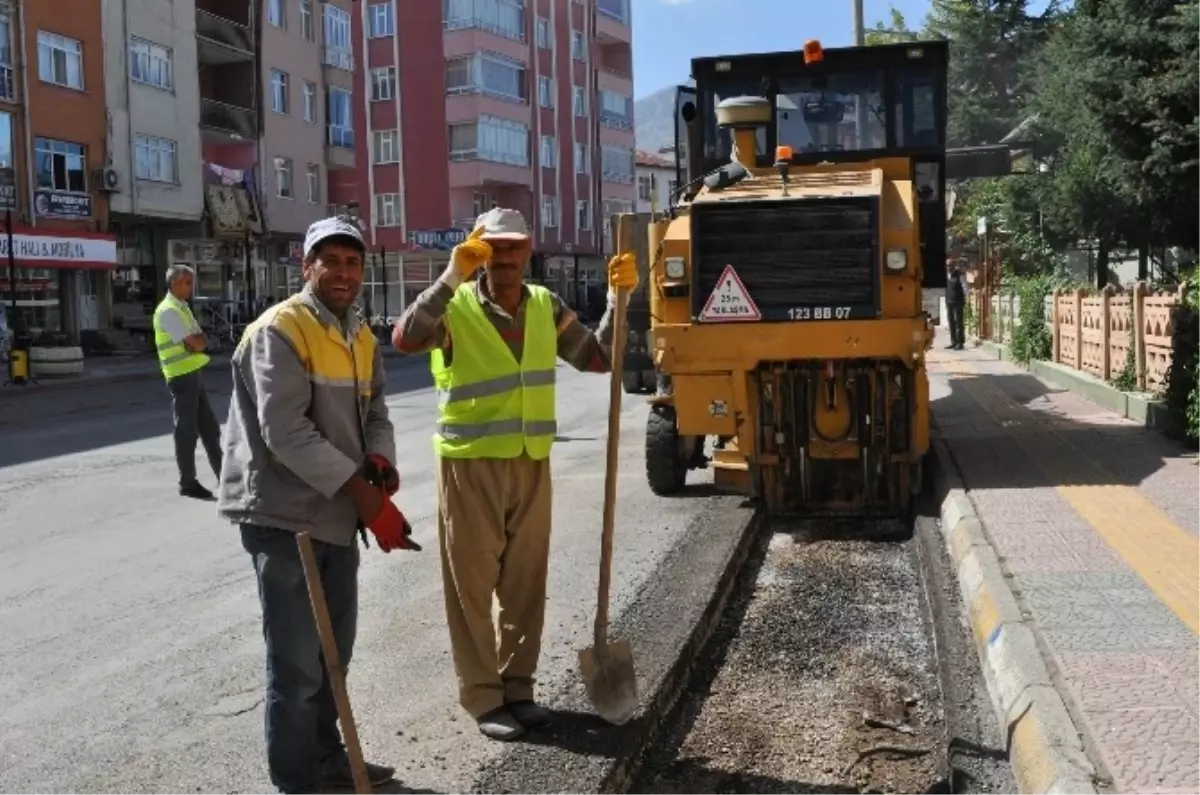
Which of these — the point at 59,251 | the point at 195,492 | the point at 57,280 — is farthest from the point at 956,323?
the point at 57,280

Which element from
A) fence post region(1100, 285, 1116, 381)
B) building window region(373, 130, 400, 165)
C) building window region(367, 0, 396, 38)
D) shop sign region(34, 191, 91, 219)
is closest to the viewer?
fence post region(1100, 285, 1116, 381)

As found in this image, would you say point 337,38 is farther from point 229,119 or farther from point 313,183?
point 229,119

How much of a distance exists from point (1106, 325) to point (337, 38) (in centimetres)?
3617

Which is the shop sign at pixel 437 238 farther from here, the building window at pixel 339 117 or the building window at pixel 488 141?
the building window at pixel 339 117

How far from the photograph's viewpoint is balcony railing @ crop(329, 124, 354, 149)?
45.4m

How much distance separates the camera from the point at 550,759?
4.53 m

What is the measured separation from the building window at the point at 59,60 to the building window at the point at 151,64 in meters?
2.10

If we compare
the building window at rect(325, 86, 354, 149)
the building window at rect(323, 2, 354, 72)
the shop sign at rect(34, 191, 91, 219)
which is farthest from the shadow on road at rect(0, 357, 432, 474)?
the building window at rect(323, 2, 354, 72)

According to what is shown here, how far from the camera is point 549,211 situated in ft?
201

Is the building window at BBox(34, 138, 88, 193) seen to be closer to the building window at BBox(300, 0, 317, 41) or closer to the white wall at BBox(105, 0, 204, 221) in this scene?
the white wall at BBox(105, 0, 204, 221)

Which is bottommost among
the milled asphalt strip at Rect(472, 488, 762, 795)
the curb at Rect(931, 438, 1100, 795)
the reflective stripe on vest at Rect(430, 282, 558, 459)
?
the milled asphalt strip at Rect(472, 488, 762, 795)

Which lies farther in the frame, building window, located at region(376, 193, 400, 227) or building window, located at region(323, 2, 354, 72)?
building window, located at region(376, 193, 400, 227)

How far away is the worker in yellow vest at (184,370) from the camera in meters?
10.6

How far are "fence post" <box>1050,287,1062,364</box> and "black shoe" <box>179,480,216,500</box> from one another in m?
12.3
